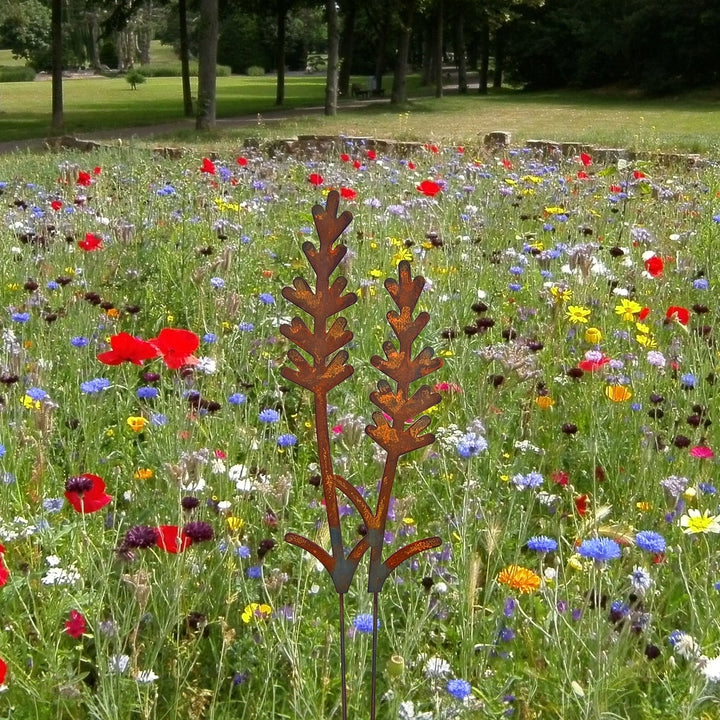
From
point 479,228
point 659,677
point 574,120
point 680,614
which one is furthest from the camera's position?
point 574,120

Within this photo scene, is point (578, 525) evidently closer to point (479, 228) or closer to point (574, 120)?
point (479, 228)

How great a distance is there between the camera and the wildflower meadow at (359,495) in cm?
175

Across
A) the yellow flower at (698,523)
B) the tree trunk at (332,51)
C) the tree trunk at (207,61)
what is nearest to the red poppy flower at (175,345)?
the yellow flower at (698,523)

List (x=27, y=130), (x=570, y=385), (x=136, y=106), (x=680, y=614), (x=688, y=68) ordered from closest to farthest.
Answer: (x=680, y=614), (x=570, y=385), (x=27, y=130), (x=136, y=106), (x=688, y=68)

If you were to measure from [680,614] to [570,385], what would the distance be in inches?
47.9

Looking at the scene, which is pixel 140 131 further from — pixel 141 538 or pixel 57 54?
pixel 141 538

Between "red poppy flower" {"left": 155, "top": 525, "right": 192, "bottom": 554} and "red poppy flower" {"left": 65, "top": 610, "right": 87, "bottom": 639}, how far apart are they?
223 mm

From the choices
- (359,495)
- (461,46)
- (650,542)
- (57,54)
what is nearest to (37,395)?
(650,542)

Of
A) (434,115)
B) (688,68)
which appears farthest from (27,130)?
(688,68)

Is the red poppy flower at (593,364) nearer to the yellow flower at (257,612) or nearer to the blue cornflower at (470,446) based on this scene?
the blue cornflower at (470,446)

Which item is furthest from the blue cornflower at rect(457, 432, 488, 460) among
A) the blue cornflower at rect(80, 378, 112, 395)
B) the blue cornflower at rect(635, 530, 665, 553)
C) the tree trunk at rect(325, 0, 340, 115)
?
the tree trunk at rect(325, 0, 340, 115)

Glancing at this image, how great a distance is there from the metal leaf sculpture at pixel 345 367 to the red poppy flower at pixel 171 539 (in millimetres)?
686

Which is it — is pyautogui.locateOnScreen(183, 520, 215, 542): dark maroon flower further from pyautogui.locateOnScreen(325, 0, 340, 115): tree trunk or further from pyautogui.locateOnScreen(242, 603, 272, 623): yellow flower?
pyautogui.locateOnScreen(325, 0, 340, 115): tree trunk

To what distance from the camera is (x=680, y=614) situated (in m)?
2.13
